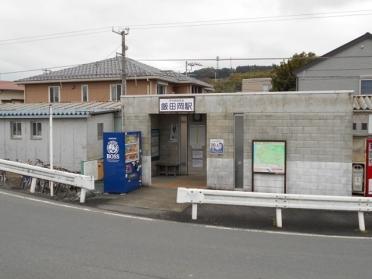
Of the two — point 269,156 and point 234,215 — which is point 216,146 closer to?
point 269,156

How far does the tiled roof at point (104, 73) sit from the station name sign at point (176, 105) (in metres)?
15.3

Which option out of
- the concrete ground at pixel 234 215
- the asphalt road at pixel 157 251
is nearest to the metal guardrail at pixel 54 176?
the concrete ground at pixel 234 215

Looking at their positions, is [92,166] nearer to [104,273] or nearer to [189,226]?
[189,226]

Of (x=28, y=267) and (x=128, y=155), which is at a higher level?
(x=128, y=155)

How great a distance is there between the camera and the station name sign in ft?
53.1

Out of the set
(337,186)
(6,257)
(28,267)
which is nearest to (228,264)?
(28,267)

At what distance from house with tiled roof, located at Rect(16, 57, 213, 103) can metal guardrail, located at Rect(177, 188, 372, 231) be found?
21012 mm

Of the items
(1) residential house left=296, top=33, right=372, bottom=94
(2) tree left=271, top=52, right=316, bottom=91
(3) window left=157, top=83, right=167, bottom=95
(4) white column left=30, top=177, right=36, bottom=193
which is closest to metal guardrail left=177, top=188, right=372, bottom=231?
(4) white column left=30, top=177, right=36, bottom=193

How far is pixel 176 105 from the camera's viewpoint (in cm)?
1639

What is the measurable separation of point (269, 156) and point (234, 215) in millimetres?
3868

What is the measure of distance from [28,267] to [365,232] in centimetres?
737

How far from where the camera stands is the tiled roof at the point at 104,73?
107 ft

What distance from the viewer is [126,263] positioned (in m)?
7.17

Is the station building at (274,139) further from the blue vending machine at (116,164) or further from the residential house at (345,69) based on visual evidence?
the residential house at (345,69)
